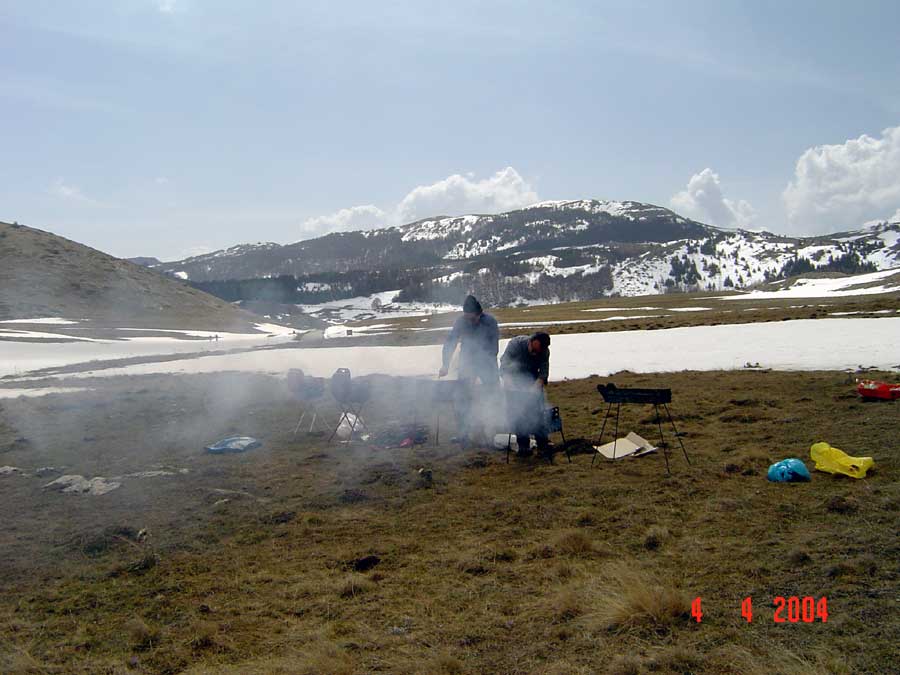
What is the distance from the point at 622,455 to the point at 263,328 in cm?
6640

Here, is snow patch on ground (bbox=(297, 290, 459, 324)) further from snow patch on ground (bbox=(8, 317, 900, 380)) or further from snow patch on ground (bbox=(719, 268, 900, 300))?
snow patch on ground (bbox=(8, 317, 900, 380))

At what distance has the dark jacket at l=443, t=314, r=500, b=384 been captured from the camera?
889cm

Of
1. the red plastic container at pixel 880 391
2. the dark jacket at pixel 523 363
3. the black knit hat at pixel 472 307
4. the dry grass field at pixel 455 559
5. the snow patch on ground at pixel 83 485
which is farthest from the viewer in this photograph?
the red plastic container at pixel 880 391

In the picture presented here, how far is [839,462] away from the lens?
20.8 feet

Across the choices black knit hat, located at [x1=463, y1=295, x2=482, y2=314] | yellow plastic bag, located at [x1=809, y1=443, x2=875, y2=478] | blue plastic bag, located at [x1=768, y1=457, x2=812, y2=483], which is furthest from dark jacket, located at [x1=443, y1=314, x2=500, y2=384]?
yellow plastic bag, located at [x1=809, y1=443, x2=875, y2=478]

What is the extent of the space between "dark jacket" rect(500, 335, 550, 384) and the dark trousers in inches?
12.5

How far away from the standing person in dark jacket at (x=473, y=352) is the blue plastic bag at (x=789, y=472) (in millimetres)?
4091

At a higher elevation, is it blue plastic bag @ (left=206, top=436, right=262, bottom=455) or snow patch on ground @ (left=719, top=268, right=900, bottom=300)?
snow patch on ground @ (left=719, top=268, right=900, bottom=300)

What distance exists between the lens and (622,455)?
8.10 m

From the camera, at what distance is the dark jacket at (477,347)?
8891mm

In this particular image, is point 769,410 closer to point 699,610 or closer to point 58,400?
point 699,610

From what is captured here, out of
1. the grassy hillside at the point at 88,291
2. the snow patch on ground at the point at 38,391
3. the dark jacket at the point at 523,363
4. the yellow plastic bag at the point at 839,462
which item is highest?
the grassy hillside at the point at 88,291

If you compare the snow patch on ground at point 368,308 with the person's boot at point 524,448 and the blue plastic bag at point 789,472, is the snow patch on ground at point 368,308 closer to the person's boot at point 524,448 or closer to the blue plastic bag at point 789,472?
the person's boot at point 524,448

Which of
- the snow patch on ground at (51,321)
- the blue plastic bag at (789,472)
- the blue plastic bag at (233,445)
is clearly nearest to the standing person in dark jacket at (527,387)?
the blue plastic bag at (789,472)
